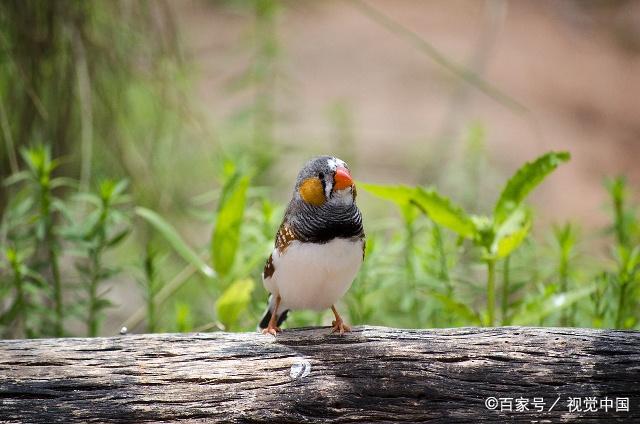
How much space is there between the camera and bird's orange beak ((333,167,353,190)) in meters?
1.87

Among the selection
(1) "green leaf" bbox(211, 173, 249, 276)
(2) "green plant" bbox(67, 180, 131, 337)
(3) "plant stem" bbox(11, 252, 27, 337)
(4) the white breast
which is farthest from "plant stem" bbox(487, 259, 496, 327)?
(3) "plant stem" bbox(11, 252, 27, 337)

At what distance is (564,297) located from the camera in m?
2.27

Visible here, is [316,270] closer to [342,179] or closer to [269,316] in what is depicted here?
[342,179]

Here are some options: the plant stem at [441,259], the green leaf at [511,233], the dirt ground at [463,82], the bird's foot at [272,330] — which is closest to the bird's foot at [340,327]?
the bird's foot at [272,330]

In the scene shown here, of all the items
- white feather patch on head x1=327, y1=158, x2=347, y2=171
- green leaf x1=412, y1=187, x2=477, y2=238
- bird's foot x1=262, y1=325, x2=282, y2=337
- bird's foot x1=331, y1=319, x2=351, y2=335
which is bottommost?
bird's foot x1=262, y1=325, x2=282, y2=337

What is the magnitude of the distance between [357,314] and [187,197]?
1.58m

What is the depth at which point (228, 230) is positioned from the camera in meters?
2.41

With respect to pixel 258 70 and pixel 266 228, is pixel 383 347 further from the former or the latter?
pixel 258 70

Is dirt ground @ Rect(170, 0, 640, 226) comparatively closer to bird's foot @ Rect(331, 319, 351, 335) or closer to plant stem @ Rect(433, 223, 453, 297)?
plant stem @ Rect(433, 223, 453, 297)

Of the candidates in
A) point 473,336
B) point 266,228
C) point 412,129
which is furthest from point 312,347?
point 412,129

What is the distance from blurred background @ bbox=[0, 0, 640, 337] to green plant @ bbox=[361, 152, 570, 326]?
0.19 m

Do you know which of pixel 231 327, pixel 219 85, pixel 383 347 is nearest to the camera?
pixel 383 347

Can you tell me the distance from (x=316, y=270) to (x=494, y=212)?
2.08 feet

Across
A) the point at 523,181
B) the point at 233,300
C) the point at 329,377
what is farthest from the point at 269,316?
the point at 523,181
